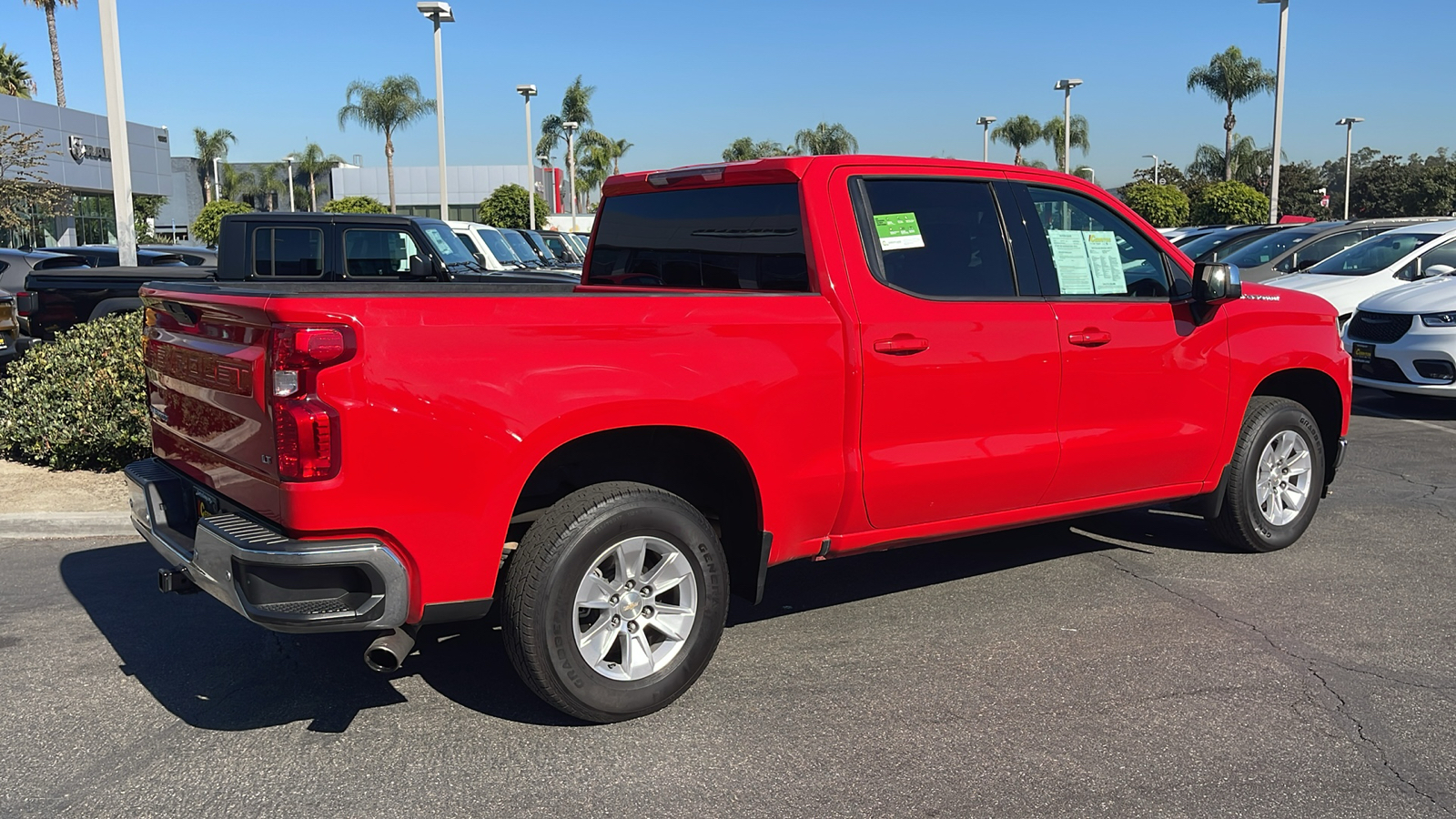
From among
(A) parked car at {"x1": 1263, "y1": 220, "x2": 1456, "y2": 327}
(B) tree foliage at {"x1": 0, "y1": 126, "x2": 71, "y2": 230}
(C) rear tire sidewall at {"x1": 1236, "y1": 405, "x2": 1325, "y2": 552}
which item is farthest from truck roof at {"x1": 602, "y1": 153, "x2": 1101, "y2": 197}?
(B) tree foliage at {"x1": 0, "y1": 126, "x2": 71, "y2": 230}

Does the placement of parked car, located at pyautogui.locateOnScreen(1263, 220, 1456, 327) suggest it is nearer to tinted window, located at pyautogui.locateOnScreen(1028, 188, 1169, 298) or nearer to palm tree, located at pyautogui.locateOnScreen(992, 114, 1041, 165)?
tinted window, located at pyautogui.locateOnScreen(1028, 188, 1169, 298)

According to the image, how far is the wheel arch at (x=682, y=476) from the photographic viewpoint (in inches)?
159

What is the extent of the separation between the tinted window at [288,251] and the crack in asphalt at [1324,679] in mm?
8700

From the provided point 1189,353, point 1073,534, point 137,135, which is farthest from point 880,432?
point 137,135

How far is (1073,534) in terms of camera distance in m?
6.64

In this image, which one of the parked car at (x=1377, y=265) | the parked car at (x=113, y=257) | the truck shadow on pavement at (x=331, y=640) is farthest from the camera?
the parked car at (x=113, y=257)

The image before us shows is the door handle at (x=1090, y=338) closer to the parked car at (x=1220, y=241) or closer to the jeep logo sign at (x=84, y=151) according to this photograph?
the parked car at (x=1220, y=241)

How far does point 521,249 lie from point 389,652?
14.7 meters

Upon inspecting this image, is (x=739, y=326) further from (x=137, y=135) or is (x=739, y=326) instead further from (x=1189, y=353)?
(x=137, y=135)

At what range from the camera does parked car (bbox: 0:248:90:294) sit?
14555 mm

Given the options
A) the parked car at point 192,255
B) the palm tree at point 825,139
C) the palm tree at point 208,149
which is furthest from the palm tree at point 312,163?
the parked car at point 192,255

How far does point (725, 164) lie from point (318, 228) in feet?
26.3

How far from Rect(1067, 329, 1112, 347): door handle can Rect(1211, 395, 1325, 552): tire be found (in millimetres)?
1269

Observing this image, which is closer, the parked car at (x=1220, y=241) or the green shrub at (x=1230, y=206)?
the parked car at (x=1220, y=241)
